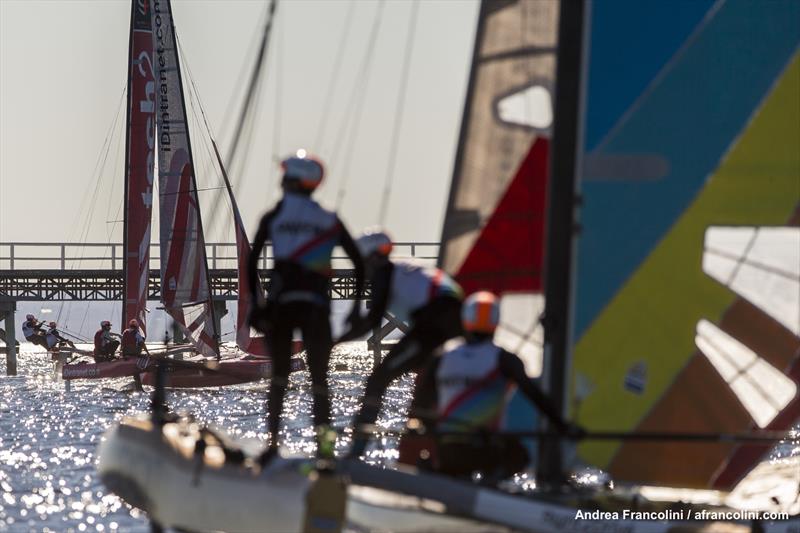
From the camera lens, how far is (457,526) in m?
9.33

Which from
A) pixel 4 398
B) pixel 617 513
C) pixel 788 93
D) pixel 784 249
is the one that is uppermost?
pixel 788 93

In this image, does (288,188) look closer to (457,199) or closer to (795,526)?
(457,199)

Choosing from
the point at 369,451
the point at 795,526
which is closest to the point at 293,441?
the point at 369,451

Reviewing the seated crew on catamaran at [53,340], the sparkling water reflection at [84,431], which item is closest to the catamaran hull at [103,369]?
the sparkling water reflection at [84,431]

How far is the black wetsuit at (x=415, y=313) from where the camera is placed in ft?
37.2

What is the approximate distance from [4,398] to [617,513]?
32216 mm

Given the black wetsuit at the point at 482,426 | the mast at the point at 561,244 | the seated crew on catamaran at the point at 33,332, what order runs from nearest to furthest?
the black wetsuit at the point at 482,426 → the mast at the point at 561,244 → the seated crew on catamaran at the point at 33,332

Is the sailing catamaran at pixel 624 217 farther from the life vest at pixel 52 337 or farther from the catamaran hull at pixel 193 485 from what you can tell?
the life vest at pixel 52 337

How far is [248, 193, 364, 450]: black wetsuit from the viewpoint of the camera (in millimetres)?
11242

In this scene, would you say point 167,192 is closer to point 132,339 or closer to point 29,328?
point 132,339

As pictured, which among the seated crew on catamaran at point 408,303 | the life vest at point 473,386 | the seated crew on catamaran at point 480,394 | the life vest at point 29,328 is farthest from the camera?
the life vest at point 29,328

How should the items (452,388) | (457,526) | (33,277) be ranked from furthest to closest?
(33,277) < (452,388) < (457,526)

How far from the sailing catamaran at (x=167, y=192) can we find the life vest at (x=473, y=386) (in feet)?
110

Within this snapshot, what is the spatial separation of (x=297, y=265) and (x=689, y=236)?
2586mm
